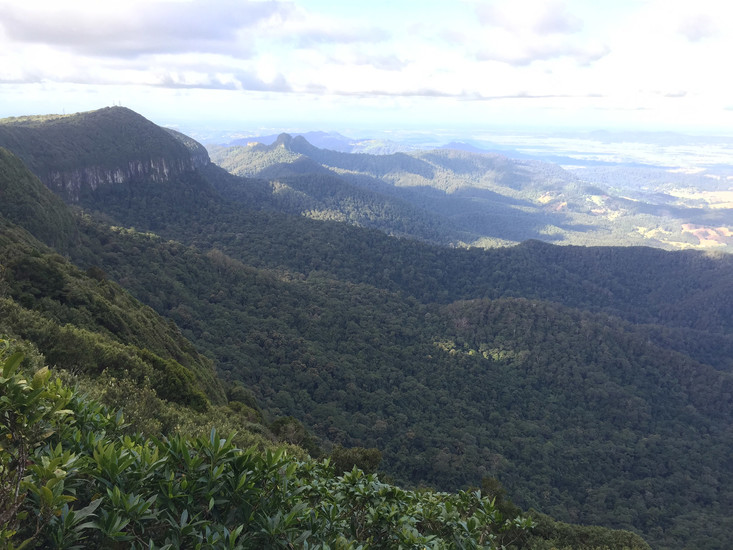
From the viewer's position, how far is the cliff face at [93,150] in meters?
105

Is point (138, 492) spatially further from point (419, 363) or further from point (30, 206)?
point (419, 363)

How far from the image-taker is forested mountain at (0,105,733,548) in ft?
160

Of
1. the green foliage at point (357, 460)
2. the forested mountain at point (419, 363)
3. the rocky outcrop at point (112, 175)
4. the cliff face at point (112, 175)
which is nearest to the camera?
the green foliage at point (357, 460)

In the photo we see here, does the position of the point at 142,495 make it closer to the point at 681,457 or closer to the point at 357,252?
the point at 681,457

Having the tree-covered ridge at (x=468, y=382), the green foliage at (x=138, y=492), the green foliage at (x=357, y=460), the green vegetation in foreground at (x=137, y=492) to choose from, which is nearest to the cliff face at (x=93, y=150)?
the tree-covered ridge at (x=468, y=382)

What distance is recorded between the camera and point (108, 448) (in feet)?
19.0

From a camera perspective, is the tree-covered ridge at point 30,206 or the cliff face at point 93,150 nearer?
the tree-covered ridge at point 30,206

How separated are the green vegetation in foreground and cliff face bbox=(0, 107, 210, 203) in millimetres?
122458

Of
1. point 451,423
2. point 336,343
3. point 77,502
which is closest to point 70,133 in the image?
point 336,343

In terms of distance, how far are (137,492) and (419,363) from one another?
229 ft

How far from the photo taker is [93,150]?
4980 inches

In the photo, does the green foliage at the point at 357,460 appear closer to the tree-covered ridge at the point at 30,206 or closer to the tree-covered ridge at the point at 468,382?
the tree-covered ridge at the point at 468,382

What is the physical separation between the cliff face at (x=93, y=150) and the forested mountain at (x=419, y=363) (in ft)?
4.74

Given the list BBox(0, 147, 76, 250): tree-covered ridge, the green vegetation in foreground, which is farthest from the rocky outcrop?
the green vegetation in foreground
